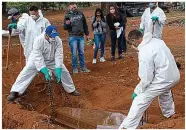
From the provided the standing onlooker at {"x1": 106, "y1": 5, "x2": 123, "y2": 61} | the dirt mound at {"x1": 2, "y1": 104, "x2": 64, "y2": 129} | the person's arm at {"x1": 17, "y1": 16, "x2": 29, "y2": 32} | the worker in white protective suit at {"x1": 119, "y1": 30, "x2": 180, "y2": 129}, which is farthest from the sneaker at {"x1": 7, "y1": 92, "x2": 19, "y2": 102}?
the standing onlooker at {"x1": 106, "y1": 5, "x2": 123, "y2": 61}

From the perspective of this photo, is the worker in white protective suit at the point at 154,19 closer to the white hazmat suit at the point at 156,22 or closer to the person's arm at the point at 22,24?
the white hazmat suit at the point at 156,22

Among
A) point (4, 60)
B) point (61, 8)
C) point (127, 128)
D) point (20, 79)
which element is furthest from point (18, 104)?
point (61, 8)

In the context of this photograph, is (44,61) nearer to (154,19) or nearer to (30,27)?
(30,27)

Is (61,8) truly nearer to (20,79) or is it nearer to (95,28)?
(95,28)

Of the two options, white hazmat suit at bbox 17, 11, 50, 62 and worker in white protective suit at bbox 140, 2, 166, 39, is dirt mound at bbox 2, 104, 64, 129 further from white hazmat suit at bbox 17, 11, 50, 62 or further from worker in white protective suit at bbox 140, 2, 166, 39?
worker in white protective suit at bbox 140, 2, 166, 39

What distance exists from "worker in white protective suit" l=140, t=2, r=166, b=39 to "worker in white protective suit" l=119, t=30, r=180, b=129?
14.5 feet

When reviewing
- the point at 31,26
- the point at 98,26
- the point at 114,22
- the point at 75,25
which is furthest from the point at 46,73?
the point at 114,22

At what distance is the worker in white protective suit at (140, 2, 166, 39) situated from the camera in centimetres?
1034

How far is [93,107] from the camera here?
7.87 metres

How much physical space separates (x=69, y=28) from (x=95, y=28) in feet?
3.36

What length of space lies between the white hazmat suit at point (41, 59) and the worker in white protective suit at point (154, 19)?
3455 mm

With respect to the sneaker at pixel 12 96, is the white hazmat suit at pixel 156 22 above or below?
above

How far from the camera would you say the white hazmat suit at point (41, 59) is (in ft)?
24.7

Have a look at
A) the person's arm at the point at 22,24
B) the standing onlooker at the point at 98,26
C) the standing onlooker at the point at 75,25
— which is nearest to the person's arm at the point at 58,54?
the person's arm at the point at 22,24
